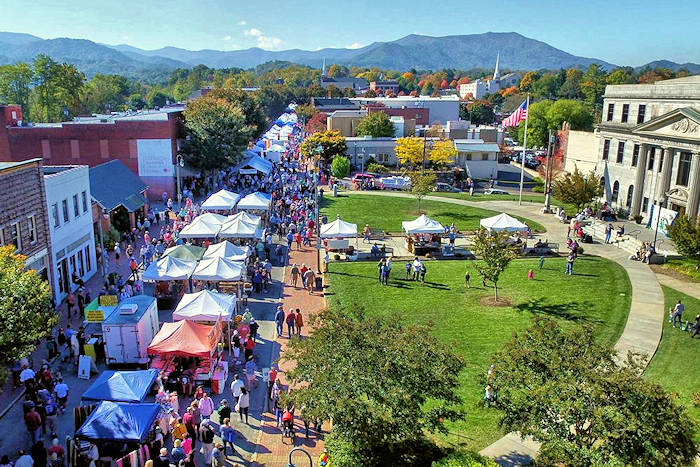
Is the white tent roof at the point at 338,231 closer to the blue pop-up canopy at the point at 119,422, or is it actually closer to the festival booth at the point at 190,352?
the festival booth at the point at 190,352

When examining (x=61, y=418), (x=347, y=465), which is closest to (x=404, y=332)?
(x=347, y=465)

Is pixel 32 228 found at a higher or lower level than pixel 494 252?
higher

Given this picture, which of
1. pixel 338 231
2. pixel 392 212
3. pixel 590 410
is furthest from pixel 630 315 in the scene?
pixel 392 212

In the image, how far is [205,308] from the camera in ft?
65.8

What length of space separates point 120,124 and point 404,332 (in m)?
40.6

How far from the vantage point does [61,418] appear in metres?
15.8

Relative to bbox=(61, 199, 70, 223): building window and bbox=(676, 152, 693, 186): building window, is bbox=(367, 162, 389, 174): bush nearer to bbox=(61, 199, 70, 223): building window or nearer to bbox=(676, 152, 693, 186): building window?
bbox=(676, 152, 693, 186): building window

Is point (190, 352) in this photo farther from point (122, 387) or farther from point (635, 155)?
point (635, 155)

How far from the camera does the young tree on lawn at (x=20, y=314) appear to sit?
12.9 m

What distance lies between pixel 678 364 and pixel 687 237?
11514mm

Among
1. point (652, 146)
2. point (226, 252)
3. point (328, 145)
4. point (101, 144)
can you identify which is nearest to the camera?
point (226, 252)

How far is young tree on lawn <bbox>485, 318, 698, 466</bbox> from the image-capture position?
959 centimetres

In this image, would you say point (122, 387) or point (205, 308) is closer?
point (122, 387)

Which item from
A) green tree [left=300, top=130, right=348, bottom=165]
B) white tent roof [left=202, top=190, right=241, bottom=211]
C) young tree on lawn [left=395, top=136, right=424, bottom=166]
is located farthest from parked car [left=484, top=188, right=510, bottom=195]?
white tent roof [left=202, top=190, right=241, bottom=211]
